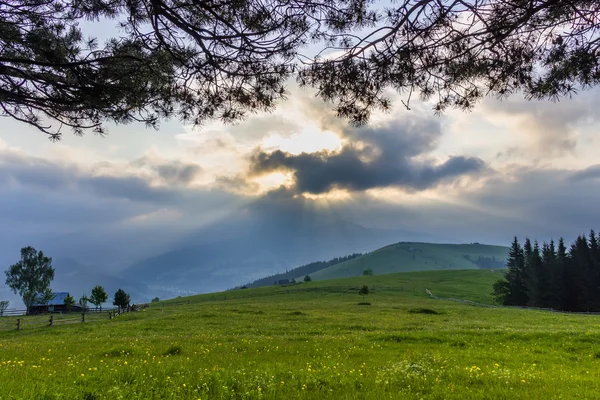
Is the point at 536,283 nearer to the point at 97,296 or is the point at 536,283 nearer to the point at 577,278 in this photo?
the point at 577,278

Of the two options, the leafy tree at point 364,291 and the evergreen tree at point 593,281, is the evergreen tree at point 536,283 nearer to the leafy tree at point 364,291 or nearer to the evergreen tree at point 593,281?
the evergreen tree at point 593,281

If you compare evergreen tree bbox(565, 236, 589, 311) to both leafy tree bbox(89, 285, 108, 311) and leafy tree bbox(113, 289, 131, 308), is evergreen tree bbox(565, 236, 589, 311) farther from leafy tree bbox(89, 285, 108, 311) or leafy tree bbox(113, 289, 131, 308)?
leafy tree bbox(89, 285, 108, 311)

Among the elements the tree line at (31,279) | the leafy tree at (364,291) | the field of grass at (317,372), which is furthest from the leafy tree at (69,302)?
the field of grass at (317,372)

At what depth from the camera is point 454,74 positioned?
8.52 m

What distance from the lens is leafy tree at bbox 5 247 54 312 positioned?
313ft

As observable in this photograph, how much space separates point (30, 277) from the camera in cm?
9712

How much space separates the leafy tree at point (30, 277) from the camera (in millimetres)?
95500

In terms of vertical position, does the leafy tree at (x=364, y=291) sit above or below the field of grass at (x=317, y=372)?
below

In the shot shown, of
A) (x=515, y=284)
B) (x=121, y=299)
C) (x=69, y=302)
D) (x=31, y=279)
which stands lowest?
(x=69, y=302)

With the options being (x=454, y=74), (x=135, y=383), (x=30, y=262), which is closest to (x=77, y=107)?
(x=135, y=383)

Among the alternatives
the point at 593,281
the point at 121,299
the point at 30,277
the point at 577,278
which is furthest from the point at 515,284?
the point at 30,277

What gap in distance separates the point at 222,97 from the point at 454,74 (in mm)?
6069

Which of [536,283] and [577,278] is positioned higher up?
[577,278]

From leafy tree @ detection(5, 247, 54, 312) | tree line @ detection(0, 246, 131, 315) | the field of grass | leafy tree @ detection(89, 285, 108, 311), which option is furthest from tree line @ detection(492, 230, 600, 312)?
leafy tree @ detection(5, 247, 54, 312)
